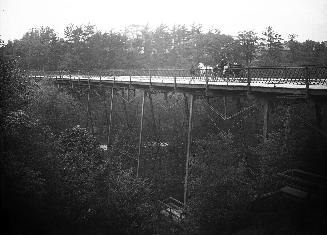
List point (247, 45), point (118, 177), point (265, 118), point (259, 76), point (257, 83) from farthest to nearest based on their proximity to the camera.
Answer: point (247, 45), point (259, 76), point (118, 177), point (257, 83), point (265, 118)

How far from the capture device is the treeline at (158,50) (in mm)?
41281

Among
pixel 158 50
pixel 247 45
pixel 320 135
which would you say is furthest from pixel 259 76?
pixel 158 50

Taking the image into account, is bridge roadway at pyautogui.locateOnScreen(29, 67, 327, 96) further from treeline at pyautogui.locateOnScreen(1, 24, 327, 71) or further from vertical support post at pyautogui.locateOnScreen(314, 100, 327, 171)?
treeline at pyautogui.locateOnScreen(1, 24, 327, 71)

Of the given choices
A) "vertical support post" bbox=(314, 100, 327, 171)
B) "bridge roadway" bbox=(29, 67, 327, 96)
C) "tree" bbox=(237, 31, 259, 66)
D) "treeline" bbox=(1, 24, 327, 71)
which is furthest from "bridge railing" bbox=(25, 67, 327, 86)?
"tree" bbox=(237, 31, 259, 66)

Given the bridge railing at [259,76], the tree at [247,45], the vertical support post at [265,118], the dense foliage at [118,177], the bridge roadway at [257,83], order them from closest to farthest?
the dense foliage at [118,177] < the bridge roadway at [257,83] < the bridge railing at [259,76] < the vertical support post at [265,118] < the tree at [247,45]

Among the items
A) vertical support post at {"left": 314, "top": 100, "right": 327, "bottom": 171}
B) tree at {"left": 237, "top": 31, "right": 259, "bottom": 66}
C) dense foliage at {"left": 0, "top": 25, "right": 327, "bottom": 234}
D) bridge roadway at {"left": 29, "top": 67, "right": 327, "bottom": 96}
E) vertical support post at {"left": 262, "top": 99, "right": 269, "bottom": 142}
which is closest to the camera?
dense foliage at {"left": 0, "top": 25, "right": 327, "bottom": 234}

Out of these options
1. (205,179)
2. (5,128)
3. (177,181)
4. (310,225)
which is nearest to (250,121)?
(177,181)

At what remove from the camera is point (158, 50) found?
55.8 metres

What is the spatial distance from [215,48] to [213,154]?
Result: 3065 centimetres

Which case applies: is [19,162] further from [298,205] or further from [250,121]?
[250,121]

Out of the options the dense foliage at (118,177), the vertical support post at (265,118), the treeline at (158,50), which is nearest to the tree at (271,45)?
the treeline at (158,50)

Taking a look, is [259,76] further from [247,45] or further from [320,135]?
[247,45]

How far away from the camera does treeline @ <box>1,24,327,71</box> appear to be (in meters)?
41.3

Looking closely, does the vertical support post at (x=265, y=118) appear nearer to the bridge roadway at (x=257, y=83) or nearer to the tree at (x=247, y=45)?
the bridge roadway at (x=257, y=83)
